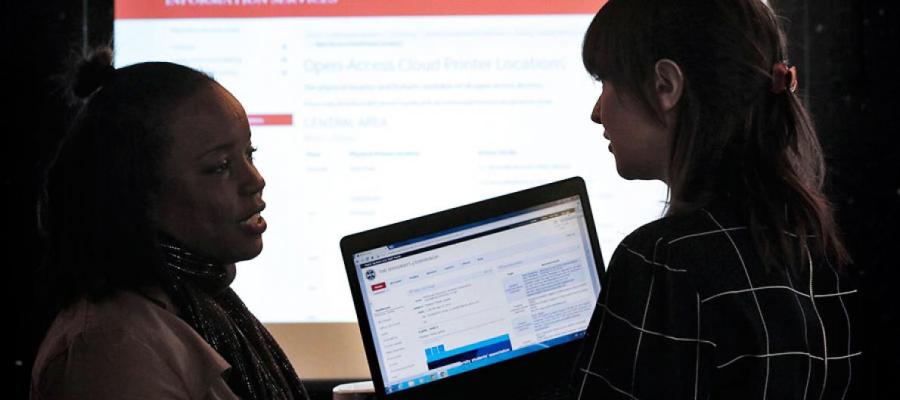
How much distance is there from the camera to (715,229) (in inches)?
39.4

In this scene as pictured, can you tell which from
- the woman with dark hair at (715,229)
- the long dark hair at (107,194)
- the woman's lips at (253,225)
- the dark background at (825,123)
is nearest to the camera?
the woman with dark hair at (715,229)

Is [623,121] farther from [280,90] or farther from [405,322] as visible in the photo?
[280,90]

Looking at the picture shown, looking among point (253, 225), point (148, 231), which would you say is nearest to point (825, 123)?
point (253, 225)

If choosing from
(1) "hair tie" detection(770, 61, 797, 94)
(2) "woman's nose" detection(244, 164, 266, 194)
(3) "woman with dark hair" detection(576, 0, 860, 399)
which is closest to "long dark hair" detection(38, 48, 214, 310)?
(2) "woman's nose" detection(244, 164, 266, 194)

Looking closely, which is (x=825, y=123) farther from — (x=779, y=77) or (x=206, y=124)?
(x=206, y=124)

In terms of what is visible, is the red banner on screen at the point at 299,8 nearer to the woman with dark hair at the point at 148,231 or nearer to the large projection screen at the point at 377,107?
the large projection screen at the point at 377,107

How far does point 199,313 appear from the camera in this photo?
1.18 m

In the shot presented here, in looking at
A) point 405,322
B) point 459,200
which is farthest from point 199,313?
point 459,200

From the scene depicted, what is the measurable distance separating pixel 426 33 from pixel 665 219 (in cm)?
119

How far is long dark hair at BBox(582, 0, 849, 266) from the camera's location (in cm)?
103

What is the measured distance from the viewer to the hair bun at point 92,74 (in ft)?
3.88

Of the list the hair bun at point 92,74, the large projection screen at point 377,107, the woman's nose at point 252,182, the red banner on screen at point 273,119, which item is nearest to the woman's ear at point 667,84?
the woman's nose at point 252,182

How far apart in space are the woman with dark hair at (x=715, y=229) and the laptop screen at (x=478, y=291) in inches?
17.3

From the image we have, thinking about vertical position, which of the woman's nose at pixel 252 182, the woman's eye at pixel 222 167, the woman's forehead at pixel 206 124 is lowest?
the woman's nose at pixel 252 182
